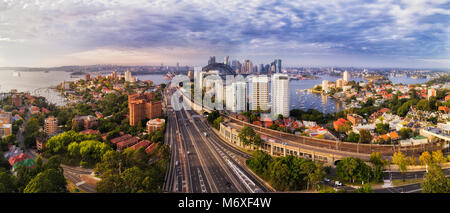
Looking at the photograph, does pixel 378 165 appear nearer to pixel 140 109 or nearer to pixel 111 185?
pixel 111 185

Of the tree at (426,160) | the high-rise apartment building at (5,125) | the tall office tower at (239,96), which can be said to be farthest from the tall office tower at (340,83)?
the high-rise apartment building at (5,125)

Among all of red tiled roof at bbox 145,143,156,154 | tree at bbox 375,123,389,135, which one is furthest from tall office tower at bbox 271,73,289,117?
red tiled roof at bbox 145,143,156,154

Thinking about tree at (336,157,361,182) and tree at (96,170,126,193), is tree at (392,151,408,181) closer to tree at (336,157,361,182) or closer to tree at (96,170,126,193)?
tree at (336,157,361,182)

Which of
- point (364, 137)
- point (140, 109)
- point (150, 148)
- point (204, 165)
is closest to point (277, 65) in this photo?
point (364, 137)

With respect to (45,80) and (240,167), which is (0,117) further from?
(240,167)

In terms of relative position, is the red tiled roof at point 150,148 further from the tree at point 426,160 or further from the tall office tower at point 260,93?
the tree at point 426,160
